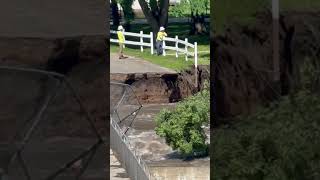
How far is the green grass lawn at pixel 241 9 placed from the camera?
7598 millimetres

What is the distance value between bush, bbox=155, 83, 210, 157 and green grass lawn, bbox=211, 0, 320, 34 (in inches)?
312

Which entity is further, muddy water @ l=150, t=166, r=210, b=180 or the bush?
the bush

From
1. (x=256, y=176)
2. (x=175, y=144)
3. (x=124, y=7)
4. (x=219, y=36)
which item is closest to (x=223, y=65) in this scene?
(x=219, y=36)

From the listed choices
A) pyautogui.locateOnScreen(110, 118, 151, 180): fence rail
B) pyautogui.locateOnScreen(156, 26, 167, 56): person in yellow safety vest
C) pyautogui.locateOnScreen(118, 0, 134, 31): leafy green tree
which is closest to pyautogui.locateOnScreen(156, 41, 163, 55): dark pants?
pyautogui.locateOnScreen(156, 26, 167, 56): person in yellow safety vest

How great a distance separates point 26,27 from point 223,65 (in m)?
1.78

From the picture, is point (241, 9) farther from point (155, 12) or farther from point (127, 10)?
point (127, 10)

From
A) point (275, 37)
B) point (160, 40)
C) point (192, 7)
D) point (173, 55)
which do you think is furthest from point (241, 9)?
point (192, 7)

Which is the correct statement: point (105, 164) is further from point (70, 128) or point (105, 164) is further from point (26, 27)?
point (26, 27)

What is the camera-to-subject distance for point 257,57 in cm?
767

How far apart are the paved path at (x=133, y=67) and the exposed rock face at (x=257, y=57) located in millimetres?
16549

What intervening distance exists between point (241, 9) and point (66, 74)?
165 centimetres

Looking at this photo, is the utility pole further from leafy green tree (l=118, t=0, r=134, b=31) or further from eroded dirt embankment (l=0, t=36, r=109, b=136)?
leafy green tree (l=118, t=0, r=134, b=31)

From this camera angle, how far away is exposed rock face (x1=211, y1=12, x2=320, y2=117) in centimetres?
766

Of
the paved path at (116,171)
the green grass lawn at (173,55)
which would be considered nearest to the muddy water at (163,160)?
the paved path at (116,171)
